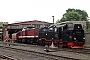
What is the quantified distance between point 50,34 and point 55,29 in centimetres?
115

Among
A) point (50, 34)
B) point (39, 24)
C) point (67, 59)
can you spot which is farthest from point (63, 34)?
point (39, 24)

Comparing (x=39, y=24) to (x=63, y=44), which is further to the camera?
(x=39, y=24)

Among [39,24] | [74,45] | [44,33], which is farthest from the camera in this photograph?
[39,24]

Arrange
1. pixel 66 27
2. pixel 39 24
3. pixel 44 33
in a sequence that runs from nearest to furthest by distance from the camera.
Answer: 1. pixel 66 27
2. pixel 44 33
3. pixel 39 24

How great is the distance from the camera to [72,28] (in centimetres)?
2067

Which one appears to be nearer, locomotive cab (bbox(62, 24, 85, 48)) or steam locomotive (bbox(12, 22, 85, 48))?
locomotive cab (bbox(62, 24, 85, 48))

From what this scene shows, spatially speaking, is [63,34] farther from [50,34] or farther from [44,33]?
[44,33]

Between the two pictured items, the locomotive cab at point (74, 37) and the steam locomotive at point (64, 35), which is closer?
the locomotive cab at point (74, 37)

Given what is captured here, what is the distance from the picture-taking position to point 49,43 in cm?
2423

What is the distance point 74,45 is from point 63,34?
192cm

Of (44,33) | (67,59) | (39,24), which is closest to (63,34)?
(44,33)

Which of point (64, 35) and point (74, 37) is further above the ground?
point (64, 35)

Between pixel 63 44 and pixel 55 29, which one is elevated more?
pixel 55 29

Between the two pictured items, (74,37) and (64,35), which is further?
(64,35)
